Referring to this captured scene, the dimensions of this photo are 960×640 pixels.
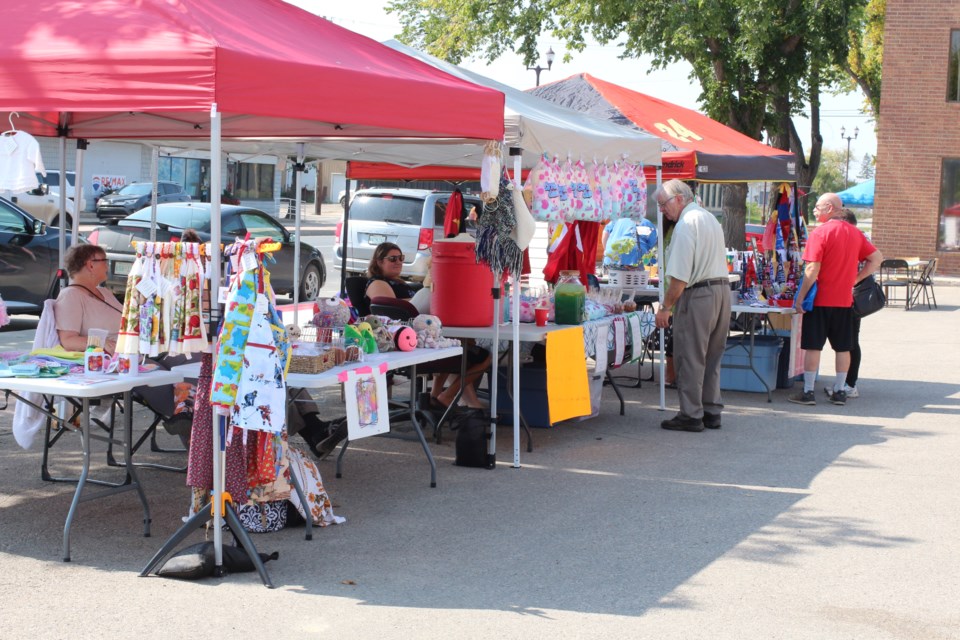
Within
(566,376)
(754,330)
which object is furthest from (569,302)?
(754,330)

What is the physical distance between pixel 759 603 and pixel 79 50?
13.0 feet

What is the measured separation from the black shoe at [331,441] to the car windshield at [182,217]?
9.30m

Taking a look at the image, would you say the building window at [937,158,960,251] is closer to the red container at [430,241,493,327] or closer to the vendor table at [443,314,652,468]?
the vendor table at [443,314,652,468]

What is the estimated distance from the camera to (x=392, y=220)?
19094 mm

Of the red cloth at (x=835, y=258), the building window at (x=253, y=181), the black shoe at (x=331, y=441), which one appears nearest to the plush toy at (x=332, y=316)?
the black shoe at (x=331, y=441)

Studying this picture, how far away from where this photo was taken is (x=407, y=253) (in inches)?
740

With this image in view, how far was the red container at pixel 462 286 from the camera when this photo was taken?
8273 millimetres

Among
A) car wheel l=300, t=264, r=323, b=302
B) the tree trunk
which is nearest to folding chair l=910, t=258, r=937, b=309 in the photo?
the tree trunk

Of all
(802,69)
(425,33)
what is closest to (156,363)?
(802,69)

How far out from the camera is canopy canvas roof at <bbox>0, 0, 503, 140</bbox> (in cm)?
520

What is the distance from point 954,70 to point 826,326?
19.6m

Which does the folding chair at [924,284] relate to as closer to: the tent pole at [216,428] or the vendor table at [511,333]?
the vendor table at [511,333]

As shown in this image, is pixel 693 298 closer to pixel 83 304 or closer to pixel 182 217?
pixel 83 304

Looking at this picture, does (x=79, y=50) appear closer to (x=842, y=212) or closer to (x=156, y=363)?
(x=156, y=363)
